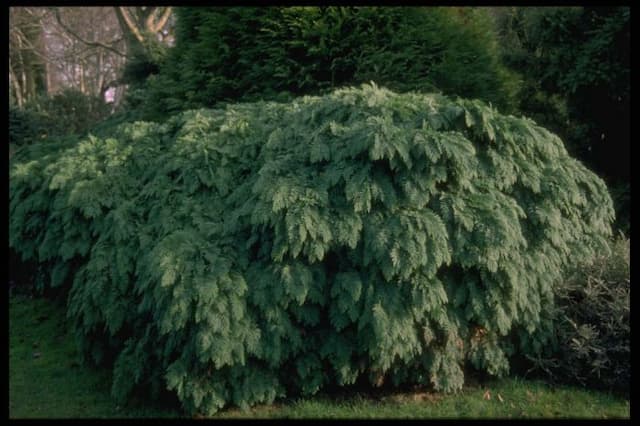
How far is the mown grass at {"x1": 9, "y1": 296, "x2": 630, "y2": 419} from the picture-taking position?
4449 mm

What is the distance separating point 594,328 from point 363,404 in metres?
1.87

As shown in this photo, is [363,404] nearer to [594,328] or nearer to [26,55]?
[594,328]

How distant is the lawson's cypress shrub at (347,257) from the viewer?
4.21 meters

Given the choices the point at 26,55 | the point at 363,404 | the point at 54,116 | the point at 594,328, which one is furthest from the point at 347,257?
the point at 26,55

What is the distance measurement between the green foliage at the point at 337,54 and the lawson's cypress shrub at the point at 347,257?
6.09 ft

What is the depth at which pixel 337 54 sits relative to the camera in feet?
23.1

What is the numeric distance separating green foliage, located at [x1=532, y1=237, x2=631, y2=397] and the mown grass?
0.50 feet

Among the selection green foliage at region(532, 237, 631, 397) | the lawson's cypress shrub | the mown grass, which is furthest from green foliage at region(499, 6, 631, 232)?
the mown grass

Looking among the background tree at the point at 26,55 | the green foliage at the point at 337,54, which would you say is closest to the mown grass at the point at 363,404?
the green foliage at the point at 337,54

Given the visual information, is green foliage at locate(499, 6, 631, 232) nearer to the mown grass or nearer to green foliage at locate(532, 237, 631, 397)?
green foliage at locate(532, 237, 631, 397)

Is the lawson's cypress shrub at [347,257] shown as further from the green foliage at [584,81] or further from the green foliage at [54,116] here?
the green foliage at [54,116]
